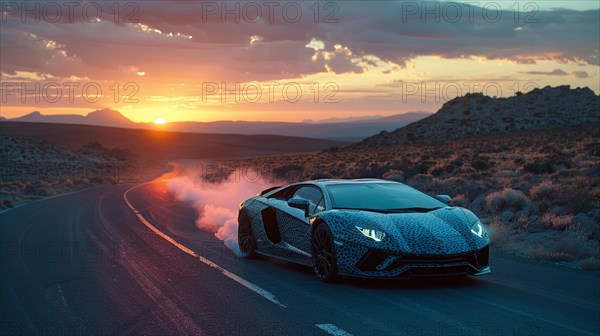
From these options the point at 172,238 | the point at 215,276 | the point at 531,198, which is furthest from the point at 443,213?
the point at 531,198

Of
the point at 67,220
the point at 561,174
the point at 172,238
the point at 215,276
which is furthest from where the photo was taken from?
the point at 561,174

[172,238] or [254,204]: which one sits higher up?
[254,204]

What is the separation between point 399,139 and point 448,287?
90.3 metres

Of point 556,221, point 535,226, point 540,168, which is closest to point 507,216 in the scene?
point 535,226

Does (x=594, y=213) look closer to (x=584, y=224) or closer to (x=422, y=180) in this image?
(x=584, y=224)

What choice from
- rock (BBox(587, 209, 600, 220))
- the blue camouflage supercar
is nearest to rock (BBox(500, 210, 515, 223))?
rock (BBox(587, 209, 600, 220))

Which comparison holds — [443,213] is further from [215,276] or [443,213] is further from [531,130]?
[531,130]

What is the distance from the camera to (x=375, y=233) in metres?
8.34

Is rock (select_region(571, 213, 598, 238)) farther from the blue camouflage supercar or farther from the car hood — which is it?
the car hood

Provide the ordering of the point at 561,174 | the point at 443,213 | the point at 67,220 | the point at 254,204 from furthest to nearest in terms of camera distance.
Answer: the point at 561,174 < the point at 67,220 < the point at 254,204 < the point at 443,213

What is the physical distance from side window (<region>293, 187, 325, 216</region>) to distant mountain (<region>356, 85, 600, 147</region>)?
8223 cm

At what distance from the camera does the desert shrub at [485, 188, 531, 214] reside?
54.6ft

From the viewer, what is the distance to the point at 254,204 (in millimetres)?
11203

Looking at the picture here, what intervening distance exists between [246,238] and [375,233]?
3.40 meters
